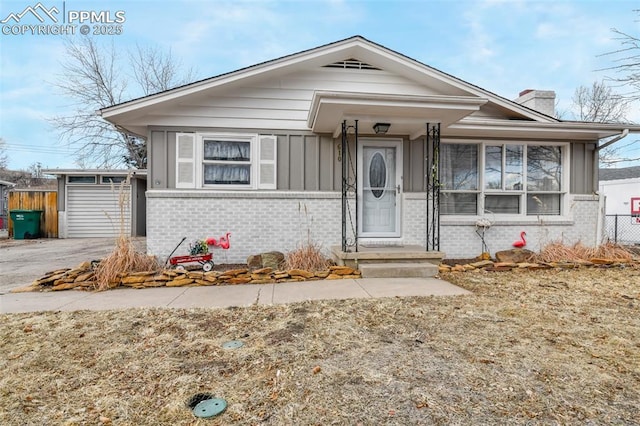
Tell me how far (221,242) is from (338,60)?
15.4 ft

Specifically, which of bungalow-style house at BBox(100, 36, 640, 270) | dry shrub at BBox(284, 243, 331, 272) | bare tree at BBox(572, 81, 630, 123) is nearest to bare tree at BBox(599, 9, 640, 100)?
bungalow-style house at BBox(100, 36, 640, 270)

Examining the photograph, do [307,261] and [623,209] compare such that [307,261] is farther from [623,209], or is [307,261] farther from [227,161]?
[623,209]

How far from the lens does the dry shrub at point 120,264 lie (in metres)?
5.15

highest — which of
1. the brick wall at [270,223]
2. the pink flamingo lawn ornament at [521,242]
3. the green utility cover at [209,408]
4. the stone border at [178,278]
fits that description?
the brick wall at [270,223]

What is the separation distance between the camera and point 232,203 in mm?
6770

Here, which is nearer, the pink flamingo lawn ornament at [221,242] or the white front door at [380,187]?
the pink flamingo lawn ornament at [221,242]

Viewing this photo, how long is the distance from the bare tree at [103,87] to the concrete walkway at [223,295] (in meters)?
13.6

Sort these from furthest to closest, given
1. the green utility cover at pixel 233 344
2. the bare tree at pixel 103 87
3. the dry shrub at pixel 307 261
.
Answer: the bare tree at pixel 103 87
the dry shrub at pixel 307 261
the green utility cover at pixel 233 344

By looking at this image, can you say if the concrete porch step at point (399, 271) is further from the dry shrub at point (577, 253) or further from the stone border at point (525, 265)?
the dry shrub at point (577, 253)

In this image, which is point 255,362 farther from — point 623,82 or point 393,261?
point 623,82

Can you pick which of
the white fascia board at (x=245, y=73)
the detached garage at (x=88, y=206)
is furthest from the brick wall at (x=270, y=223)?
the detached garage at (x=88, y=206)

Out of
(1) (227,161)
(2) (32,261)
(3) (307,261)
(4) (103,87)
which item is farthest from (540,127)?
(4) (103,87)

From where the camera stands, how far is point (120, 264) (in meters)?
5.41

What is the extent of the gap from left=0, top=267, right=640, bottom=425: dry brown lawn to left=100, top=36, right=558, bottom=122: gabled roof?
4161 millimetres
